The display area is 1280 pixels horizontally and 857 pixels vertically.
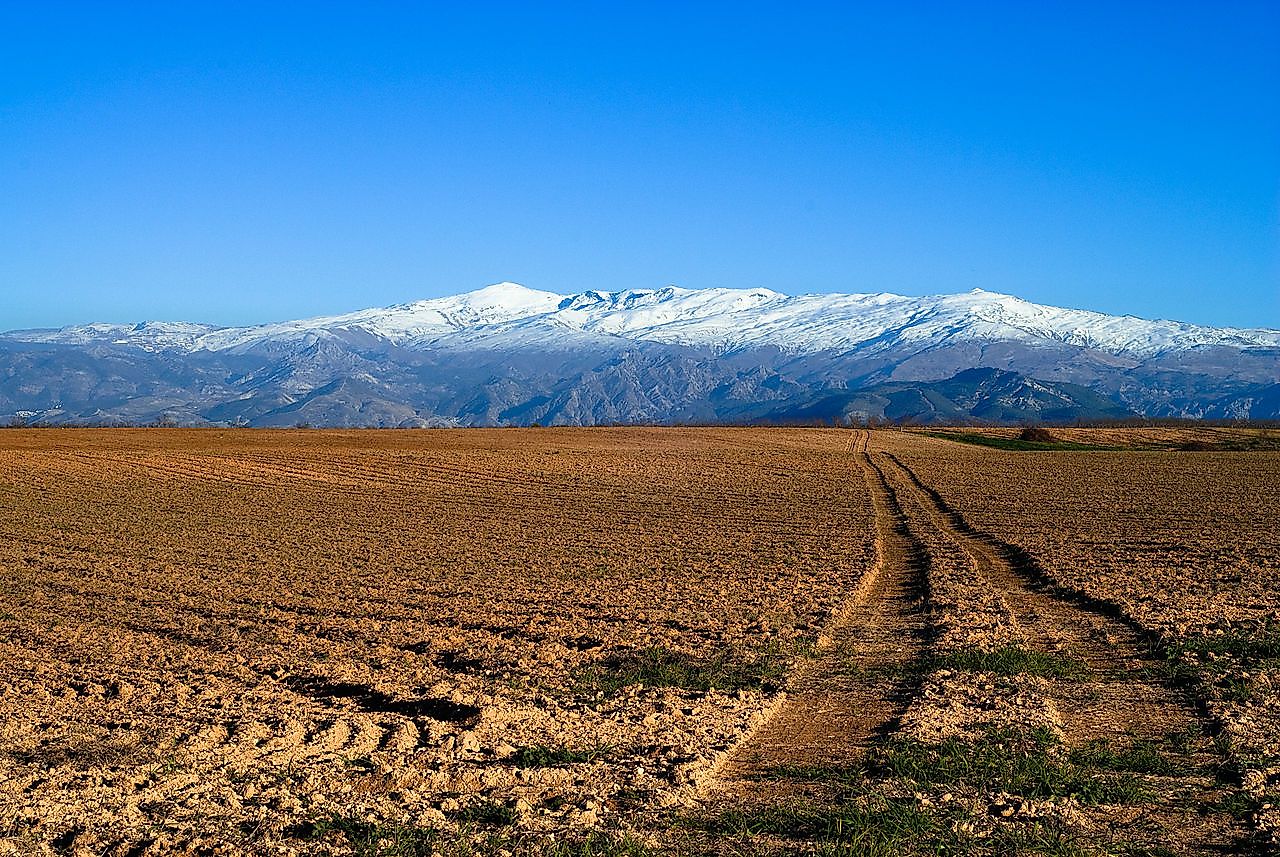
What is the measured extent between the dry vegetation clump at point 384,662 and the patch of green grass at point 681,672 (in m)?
0.05

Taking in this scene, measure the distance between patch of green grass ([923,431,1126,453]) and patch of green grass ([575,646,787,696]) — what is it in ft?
212

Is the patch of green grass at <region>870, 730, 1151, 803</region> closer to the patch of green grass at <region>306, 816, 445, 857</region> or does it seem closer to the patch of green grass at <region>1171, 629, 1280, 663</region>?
the patch of green grass at <region>306, 816, 445, 857</region>

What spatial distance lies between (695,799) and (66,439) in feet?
217

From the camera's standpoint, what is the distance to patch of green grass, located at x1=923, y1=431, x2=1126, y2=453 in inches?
2906

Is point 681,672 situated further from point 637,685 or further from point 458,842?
point 458,842

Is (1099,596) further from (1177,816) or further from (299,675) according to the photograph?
(299,675)

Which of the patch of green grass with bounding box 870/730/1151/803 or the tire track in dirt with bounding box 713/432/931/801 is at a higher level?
the patch of green grass with bounding box 870/730/1151/803

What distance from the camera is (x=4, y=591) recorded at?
16844mm

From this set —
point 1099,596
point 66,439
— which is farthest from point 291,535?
point 66,439

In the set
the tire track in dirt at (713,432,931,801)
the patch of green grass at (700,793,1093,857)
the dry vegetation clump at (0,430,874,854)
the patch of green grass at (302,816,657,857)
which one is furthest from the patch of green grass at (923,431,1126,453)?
the patch of green grass at (302,816,657,857)

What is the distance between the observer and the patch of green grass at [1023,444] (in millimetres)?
73812

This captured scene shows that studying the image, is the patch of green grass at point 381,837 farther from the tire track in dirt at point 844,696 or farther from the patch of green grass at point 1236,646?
the patch of green grass at point 1236,646

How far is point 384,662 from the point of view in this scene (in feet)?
39.9

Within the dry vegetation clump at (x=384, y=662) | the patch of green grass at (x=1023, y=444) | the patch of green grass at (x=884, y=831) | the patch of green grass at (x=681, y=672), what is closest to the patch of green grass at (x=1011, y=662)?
the patch of green grass at (x=681, y=672)
